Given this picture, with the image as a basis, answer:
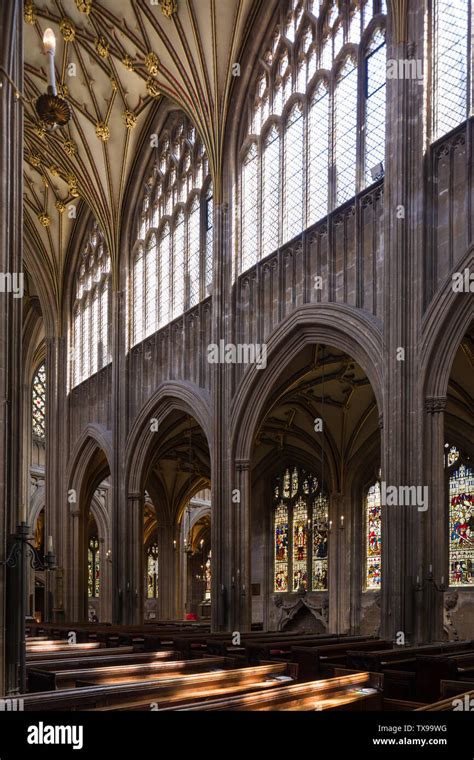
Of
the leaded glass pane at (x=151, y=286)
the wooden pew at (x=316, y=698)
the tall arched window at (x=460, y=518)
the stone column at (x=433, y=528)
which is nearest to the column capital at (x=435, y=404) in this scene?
the stone column at (x=433, y=528)

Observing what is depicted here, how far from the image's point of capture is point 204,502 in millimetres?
43594

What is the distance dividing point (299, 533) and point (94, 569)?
656 inches

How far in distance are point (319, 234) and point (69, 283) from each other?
15781mm

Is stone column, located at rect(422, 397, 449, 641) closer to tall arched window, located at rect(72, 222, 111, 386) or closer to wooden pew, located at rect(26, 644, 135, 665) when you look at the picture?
wooden pew, located at rect(26, 644, 135, 665)

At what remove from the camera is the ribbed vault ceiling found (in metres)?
21.0

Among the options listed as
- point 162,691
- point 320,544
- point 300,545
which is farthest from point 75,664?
point 300,545

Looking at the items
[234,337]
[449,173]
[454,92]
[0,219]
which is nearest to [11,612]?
[0,219]

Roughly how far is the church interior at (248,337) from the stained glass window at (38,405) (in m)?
3.46

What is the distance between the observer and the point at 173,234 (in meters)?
24.5

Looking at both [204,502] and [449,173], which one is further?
[204,502]

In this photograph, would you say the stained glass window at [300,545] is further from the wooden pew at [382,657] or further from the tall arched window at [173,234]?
the wooden pew at [382,657]

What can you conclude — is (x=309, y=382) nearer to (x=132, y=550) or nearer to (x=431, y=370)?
(x=132, y=550)

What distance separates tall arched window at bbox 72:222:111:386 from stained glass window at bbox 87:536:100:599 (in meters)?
14.7

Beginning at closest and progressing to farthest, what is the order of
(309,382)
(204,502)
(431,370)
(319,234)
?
(431,370) → (319,234) → (309,382) → (204,502)
